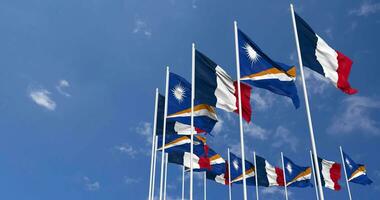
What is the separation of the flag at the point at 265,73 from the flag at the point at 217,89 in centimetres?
142

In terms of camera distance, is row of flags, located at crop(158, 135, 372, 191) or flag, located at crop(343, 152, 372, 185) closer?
row of flags, located at crop(158, 135, 372, 191)

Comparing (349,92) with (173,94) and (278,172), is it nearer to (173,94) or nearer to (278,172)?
(173,94)

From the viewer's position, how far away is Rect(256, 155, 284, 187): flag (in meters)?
33.7

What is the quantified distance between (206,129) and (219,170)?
1320 cm

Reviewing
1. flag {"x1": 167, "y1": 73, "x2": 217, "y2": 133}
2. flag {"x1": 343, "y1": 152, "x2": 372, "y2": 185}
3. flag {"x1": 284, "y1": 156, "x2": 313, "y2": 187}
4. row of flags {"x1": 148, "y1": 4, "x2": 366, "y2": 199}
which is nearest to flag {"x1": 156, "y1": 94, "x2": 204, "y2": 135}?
row of flags {"x1": 148, "y1": 4, "x2": 366, "y2": 199}

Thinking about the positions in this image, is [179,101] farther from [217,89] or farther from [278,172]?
[278,172]

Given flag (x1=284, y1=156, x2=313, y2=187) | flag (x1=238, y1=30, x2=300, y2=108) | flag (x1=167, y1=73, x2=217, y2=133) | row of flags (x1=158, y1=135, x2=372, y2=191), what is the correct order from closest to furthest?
flag (x1=238, y1=30, x2=300, y2=108) < flag (x1=167, y1=73, x2=217, y2=133) < row of flags (x1=158, y1=135, x2=372, y2=191) < flag (x1=284, y1=156, x2=313, y2=187)

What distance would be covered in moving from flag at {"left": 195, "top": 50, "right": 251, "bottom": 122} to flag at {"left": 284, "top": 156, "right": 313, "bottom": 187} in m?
19.8

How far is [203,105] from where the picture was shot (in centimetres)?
1834

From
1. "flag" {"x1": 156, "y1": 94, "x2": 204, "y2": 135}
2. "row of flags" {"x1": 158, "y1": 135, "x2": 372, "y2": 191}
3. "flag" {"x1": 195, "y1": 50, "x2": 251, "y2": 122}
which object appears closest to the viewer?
"flag" {"x1": 195, "y1": 50, "x2": 251, "y2": 122}

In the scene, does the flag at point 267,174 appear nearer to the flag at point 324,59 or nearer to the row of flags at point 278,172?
the row of flags at point 278,172

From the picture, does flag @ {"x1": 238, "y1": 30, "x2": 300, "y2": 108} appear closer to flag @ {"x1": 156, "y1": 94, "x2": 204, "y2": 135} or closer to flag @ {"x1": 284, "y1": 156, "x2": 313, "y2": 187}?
flag @ {"x1": 156, "y1": 94, "x2": 204, "y2": 135}

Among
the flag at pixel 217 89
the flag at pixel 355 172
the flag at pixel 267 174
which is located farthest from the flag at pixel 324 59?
the flag at pixel 355 172

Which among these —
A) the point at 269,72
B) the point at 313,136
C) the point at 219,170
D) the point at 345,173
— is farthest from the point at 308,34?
the point at 345,173
